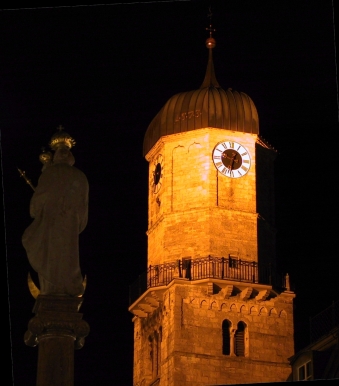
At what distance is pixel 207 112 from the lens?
66.5 metres

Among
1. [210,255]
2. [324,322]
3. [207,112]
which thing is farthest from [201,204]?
[324,322]

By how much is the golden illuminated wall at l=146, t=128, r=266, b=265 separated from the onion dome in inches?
11.1

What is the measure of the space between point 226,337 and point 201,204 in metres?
4.94

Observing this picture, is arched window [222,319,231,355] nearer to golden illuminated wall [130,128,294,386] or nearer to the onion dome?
golden illuminated wall [130,128,294,386]

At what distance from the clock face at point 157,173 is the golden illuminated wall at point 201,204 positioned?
215 mm

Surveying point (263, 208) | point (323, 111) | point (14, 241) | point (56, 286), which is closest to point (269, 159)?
point (263, 208)

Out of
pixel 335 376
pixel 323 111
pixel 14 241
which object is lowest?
pixel 335 376

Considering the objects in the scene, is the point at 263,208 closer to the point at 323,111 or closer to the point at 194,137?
the point at 194,137

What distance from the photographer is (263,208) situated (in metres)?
67.6

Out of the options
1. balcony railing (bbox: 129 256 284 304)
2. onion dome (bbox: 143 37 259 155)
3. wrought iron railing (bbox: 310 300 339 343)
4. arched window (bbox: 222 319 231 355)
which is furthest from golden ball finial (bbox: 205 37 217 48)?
wrought iron railing (bbox: 310 300 339 343)

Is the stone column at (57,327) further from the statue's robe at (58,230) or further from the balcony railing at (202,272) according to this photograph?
the balcony railing at (202,272)

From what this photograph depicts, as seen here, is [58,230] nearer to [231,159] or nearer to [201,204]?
[201,204]

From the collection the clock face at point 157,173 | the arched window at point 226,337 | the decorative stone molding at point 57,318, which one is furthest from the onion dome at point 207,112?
the decorative stone molding at point 57,318

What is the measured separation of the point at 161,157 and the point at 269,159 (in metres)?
4.10
